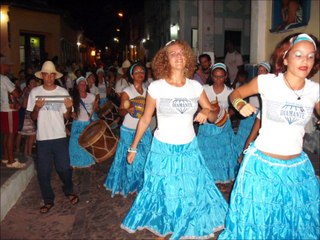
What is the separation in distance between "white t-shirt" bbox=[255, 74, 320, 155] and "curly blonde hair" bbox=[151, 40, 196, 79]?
1.09 meters

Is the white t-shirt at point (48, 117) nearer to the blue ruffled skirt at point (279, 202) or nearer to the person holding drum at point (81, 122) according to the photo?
the person holding drum at point (81, 122)

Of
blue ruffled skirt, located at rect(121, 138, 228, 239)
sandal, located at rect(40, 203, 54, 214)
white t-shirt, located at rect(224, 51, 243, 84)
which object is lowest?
sandal, located at rect(40, 203, 54, 214)

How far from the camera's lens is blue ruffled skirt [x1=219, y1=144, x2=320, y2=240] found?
3.09m

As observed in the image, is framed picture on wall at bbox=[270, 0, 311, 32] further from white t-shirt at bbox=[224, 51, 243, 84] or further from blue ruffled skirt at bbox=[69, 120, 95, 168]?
blue ruffled skirt at bbox=[69, 120, 95, 168]

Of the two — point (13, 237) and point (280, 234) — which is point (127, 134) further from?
point (280, 234)

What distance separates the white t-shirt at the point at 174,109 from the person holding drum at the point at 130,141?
1588 mm

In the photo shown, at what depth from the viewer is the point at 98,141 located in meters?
6.03

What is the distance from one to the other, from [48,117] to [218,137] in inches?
103

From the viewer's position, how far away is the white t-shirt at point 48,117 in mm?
5238

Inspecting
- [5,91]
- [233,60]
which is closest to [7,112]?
[5,91]

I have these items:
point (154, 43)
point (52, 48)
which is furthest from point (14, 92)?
point (154, 43)

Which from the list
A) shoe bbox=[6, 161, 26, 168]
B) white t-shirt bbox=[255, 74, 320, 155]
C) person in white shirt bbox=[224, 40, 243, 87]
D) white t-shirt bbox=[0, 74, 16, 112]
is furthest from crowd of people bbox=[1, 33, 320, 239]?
person in white shirt bbox=[224, 40, 243, 87]

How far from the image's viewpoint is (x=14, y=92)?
22.9 ft

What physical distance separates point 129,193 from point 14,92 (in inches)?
115
